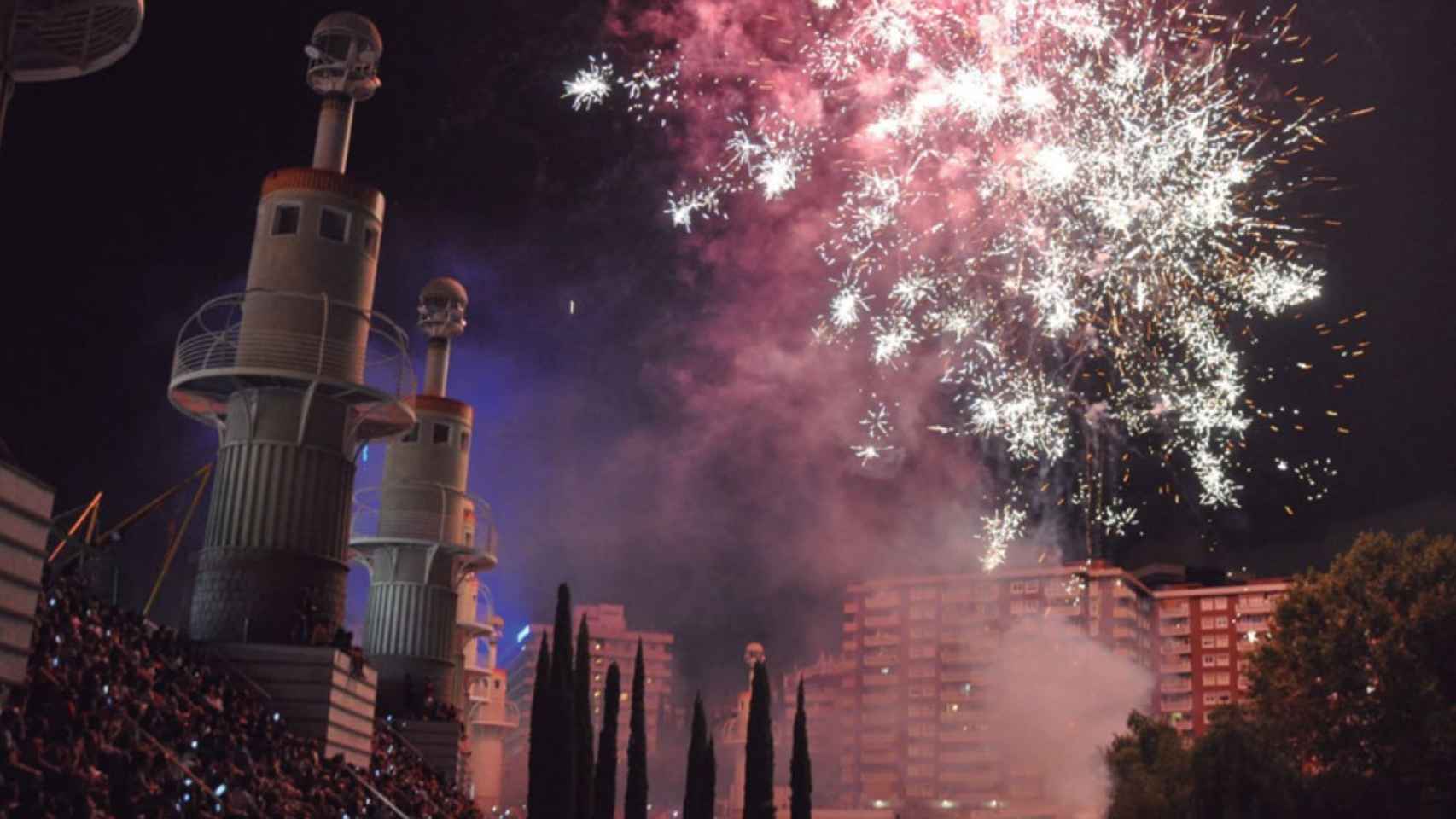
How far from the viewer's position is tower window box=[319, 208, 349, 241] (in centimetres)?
3331

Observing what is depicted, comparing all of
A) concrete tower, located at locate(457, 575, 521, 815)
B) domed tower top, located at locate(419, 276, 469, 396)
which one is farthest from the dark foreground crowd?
concrete tower, located at locate(457, 575, 521, 815)

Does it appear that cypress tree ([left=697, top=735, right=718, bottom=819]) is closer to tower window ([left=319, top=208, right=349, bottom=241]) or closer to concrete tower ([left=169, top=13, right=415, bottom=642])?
concrete tower ([left=169, top=13, right=415, bottom=642])

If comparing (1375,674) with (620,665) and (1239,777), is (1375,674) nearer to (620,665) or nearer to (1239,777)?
(1239,777)

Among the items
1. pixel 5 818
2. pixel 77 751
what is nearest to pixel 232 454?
pixel 77 751

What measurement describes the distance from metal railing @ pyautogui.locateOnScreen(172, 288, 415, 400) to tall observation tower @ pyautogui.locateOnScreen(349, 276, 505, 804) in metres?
13.0

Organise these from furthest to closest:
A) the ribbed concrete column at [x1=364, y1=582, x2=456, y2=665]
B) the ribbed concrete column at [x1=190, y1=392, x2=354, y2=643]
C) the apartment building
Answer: the apartment building < the ribbed concrete column at [x1=364, y1=582, x2=456, y2=665] < the ribbed concrete column at [x1=190, y1=392, x2=354, y2=643]

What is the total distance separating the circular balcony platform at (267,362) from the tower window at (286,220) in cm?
159

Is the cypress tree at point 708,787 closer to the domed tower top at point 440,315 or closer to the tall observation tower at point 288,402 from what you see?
the domed tower top at point 440,315

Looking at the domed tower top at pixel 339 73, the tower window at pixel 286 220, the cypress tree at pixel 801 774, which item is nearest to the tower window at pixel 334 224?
the tower window at pixel 286 220

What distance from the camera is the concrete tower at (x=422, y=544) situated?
46.8 metres

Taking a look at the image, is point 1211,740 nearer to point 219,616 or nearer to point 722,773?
point 219,616

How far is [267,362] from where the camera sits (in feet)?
105

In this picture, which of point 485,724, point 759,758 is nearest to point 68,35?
point 759,758

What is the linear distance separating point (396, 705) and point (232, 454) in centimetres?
1556
